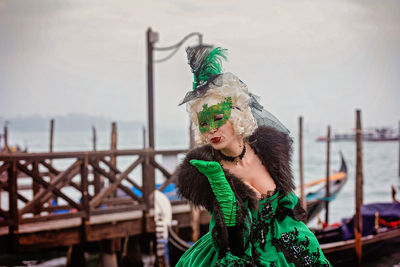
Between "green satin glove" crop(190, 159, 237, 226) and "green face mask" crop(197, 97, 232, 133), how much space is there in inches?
5.7

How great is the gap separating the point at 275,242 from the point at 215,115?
16.4 inches

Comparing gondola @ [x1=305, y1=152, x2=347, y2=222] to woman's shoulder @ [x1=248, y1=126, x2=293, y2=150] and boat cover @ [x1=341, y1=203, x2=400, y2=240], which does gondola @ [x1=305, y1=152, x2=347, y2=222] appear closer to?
boat cover @ [x1=341, y1=203, x2=400, y2=240]

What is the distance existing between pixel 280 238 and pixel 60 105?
43.1m

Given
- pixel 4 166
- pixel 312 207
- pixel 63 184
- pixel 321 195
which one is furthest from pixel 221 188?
pixel 321 195

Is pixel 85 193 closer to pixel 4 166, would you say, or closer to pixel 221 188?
pixel 4 166

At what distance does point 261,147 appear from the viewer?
1.36 meters

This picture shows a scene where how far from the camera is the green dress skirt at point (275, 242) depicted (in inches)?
47.6

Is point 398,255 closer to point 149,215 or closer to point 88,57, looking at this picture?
point 149,215

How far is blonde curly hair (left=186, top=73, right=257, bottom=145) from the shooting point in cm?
125

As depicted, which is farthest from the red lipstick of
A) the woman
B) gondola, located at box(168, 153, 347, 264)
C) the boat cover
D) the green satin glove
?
the boat cover

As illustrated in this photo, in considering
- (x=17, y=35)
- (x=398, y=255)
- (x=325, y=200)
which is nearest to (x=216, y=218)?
(x=398, y=255)

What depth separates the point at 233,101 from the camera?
49.9 inches

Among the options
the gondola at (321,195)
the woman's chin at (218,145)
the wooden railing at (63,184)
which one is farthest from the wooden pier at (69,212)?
the gondola at (321,195)

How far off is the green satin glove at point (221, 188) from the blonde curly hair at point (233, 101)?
0.17 meters
